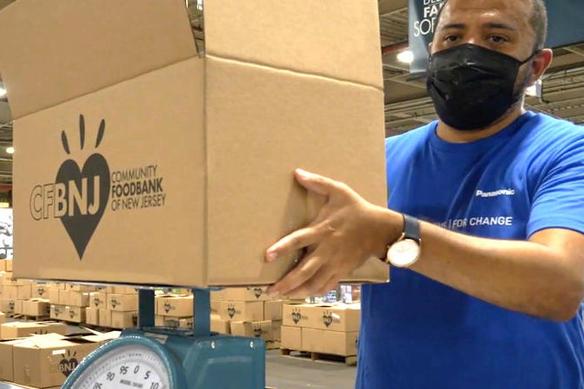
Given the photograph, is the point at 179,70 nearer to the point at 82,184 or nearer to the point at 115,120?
the point at 115,120

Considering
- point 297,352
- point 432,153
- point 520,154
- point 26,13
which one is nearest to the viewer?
point 26,13

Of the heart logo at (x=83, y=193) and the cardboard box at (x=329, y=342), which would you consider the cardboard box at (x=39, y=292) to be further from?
the heart logo at (x=83, y=193)

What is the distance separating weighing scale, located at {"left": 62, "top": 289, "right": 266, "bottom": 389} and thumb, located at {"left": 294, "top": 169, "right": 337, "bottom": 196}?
216mm

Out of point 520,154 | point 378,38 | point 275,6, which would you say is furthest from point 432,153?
point 275,6

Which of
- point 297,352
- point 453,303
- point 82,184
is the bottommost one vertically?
point 297,352

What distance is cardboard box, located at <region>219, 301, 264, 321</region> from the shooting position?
8664 mm

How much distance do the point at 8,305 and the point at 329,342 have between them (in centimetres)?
733

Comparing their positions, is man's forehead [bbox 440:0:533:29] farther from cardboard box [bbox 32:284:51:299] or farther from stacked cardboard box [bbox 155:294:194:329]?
cardboard box [bbox 32:284:51:299]

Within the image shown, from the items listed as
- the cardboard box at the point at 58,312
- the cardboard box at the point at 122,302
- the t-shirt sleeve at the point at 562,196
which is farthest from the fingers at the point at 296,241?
the cardboard box at the point at 58,312

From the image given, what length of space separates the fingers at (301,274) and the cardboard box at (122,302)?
30.3 ft

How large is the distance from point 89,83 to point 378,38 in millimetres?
425

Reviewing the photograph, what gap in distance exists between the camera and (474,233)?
1289 mm

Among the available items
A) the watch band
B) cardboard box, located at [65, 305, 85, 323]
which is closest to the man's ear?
the watch band

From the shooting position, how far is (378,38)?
103 cm
